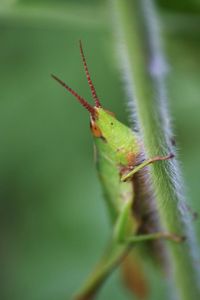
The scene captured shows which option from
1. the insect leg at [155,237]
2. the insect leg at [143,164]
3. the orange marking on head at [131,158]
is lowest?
the insect leg at [155,237]

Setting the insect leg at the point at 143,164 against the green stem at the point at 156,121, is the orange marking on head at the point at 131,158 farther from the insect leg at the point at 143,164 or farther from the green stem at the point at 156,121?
the green stem at the point at 156,121

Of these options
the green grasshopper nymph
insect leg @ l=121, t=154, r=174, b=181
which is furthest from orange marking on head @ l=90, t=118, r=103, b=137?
insect leg @ l=121, t=154, r=174, b=181

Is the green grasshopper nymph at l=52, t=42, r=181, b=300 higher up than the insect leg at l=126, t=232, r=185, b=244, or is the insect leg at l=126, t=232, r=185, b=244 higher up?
the green grasshopper nymph at l=52, t=42, r=181, b=300

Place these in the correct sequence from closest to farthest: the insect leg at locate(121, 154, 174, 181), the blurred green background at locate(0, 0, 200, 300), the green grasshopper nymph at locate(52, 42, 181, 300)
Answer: the insect leg at locate(121, 154, 174, 181), the green grasshopper nymph at locate(52, 42, 181, 300), the blurred green background at locate(0, 0, 200, 300)

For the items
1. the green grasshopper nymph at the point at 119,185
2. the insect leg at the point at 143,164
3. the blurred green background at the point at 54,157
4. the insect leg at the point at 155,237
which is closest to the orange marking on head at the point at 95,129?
the green grasshopper nymph at the point at 119,185

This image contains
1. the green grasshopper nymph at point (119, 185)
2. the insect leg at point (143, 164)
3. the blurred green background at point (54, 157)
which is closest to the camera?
the insect leg at point (143, 164)

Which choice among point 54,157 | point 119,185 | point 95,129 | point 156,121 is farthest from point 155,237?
point 54,157

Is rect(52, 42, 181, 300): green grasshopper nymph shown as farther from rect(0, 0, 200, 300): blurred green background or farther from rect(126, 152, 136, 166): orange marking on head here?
rect(0, 0, 200, 300): blurred green background
